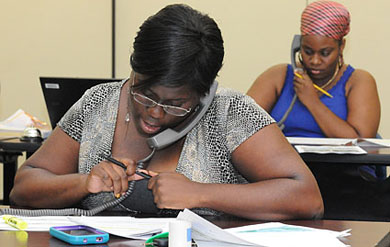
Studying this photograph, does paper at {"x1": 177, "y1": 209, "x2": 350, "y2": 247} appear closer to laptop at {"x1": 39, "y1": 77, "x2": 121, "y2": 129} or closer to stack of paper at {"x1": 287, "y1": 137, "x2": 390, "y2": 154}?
stack of paper at {"x1": 287, "y1": 137, "x2": 390, "y2": 154}

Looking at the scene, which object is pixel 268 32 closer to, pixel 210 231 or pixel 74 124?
pixel 74 124

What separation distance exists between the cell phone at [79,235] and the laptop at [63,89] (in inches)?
60.6

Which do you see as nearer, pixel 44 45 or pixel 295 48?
pixel 295 48

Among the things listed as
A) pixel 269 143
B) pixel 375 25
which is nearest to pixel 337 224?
pixel 269 143

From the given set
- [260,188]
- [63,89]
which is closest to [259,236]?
[260,188]

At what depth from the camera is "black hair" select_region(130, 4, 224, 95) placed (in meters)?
1.72

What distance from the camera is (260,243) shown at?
1.36 m

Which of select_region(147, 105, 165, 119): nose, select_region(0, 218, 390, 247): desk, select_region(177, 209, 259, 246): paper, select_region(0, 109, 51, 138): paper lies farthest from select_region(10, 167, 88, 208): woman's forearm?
select_region(0, 109, 51, 138): paper

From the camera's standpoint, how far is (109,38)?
511 cm

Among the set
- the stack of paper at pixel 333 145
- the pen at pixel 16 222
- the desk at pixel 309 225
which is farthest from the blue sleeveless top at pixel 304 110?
the pen at pixel 16 222

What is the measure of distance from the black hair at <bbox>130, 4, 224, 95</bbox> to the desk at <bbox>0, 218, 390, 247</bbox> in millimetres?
370

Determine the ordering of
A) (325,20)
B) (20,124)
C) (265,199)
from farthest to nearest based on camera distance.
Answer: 1. (325,20)
2. (20,124)
3. (265,199)

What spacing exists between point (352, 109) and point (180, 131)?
1.86 metres

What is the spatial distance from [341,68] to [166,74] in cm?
218
